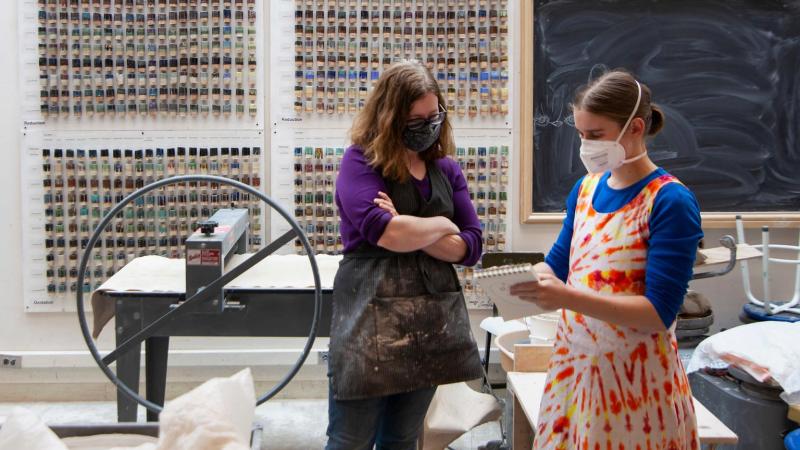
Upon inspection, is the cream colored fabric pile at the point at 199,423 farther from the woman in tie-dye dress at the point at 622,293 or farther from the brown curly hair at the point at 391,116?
the brown curly hair at the point at 391,116

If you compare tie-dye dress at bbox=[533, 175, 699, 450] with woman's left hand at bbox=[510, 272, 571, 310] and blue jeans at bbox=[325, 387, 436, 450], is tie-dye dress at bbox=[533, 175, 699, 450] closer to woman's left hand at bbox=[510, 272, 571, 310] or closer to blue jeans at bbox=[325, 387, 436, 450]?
woman's left hand at bbox=[510, 272, 571, 310]

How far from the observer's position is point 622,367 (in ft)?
5.22

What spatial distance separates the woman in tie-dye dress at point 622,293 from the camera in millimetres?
1512

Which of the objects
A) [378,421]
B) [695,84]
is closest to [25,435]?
[378,421]

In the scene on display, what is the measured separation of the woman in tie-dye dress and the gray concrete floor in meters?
1.72

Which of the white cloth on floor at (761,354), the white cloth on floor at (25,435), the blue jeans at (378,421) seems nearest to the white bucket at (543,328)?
the white cloth on floor at (761,354)

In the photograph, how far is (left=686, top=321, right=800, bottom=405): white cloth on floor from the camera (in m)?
2.55

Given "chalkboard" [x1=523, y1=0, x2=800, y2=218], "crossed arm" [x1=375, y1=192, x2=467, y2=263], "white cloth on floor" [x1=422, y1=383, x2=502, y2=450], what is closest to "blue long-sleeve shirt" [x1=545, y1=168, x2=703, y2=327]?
"crossed arm" [x1=375, y1=192, x2=467, y2=263]

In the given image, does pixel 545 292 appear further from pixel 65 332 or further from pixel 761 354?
pixel 65 332

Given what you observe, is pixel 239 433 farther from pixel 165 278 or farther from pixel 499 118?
pixel 499 118

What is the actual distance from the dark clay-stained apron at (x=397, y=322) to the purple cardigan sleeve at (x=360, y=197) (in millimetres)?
60

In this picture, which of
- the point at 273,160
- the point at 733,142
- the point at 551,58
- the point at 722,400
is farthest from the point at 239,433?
the point at 733,142

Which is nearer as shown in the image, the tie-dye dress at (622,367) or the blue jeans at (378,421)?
the tie-dye dress at (622,367)

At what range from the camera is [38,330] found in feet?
12.1
